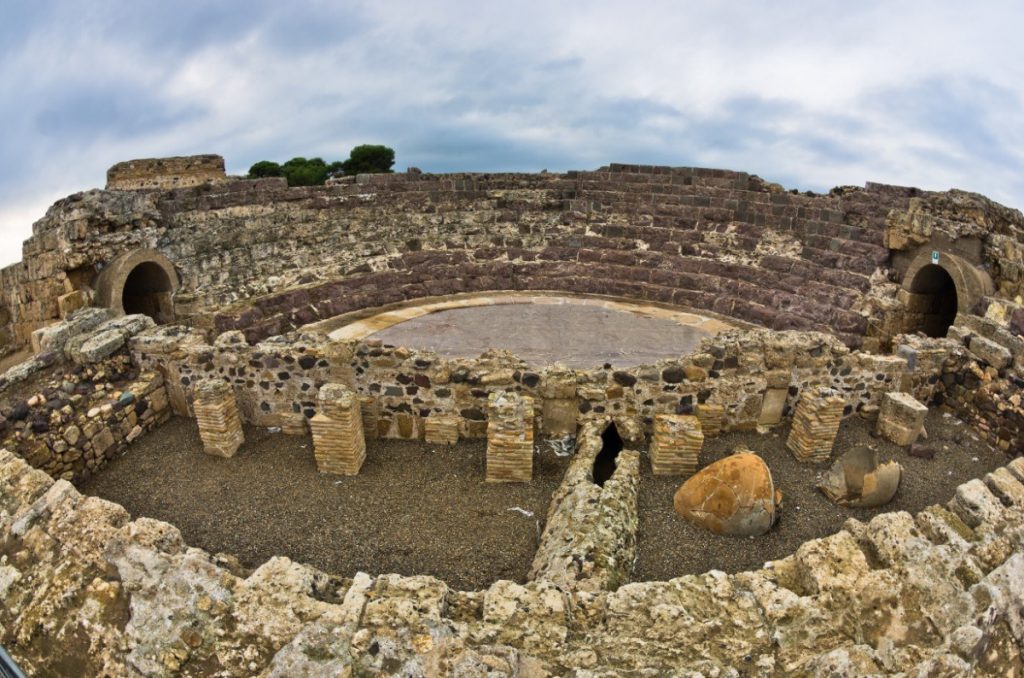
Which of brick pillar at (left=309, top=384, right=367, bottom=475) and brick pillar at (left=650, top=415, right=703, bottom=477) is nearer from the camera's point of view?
brick pillar at (left=650, top=415, right=703, bottom=477)

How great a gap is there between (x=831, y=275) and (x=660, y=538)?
10.5 metres

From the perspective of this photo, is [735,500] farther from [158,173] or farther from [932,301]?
[158,173]

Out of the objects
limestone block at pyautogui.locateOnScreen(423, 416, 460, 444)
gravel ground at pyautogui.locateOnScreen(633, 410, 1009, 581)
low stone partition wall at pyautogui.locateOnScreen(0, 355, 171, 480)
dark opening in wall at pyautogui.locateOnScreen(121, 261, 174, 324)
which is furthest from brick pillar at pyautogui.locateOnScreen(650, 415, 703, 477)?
dark opening in wall at pyautogui.locateOnScreen(121, 261, 174, 324)

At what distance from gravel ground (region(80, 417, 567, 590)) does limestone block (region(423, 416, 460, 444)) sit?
16 cm

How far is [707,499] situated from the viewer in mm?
6492

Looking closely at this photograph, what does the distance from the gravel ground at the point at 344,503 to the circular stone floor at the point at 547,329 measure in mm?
3873

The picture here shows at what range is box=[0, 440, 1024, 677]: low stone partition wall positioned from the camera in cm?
369

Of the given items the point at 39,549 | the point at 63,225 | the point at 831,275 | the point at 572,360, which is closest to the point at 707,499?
the point at 572,360

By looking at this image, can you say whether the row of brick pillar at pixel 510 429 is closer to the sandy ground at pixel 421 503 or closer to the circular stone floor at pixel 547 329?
the sandy ground at pixel 421 503

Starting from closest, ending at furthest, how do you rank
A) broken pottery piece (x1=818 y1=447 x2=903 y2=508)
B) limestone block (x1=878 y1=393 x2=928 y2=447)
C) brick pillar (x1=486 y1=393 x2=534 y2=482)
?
broken pottery piece (x1=818 y1=447 x2=903 y2=508) → brick pillar (x1=486 y1=393 x2=534 y2=482) → limestone block (x1=878 y1=393 x2=928 y2=447)

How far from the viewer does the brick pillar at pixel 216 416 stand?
7.97 m

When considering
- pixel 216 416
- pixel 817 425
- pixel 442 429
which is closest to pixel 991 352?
pixel 817 425

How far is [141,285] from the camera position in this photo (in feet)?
45.5

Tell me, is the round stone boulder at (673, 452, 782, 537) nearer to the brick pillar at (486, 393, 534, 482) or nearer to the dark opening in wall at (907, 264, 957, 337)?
the brick pillar at (486, 393, 534, 482)
